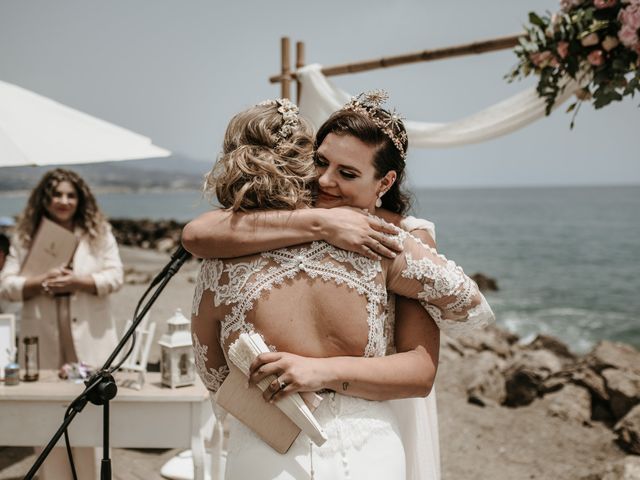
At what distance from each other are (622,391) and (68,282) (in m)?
4.58

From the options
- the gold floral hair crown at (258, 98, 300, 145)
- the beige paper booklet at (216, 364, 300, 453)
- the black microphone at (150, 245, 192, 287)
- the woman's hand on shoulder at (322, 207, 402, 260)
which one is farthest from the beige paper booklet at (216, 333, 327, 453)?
the gold floral hair crown at (258, 98, 300, 145)

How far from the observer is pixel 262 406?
5.86 feet

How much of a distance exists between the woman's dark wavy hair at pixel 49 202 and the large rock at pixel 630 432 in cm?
406

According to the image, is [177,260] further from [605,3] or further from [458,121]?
[458,121]

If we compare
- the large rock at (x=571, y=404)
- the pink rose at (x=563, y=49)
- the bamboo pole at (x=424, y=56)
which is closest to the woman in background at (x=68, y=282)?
the bamboo pole at (x=424, y=56)

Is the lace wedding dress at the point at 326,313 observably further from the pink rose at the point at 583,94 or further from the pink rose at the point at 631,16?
the pink rose at the point at 583,94

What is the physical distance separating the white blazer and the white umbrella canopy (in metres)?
0.76

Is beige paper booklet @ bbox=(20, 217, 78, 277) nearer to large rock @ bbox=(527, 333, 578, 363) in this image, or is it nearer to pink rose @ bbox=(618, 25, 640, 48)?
pink rose @ bbox=(618, 25, 640, 48)

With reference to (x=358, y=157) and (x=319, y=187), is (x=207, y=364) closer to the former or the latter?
(x=319, y=187)

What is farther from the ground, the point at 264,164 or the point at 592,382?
the point at 264,164

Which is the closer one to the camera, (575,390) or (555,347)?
(575,390)

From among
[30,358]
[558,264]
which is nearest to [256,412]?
[30,358]

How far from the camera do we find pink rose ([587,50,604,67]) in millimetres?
3334

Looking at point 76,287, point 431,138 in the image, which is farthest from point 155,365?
point 431,138
